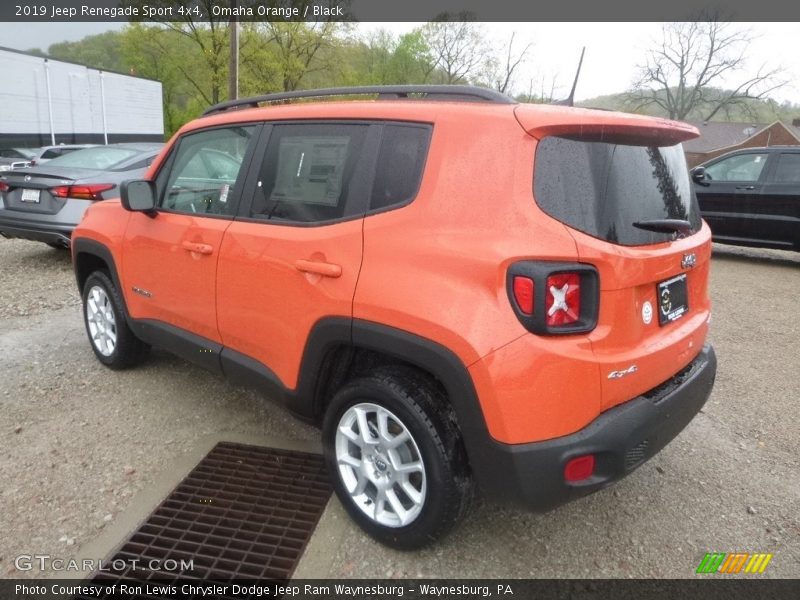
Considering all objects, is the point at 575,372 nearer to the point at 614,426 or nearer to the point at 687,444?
the point at 614,426

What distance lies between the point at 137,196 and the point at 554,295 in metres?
2.54

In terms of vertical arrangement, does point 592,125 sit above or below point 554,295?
above

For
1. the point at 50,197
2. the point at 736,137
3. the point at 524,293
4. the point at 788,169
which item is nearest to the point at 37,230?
the point at 50,197

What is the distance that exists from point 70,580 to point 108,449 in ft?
3.24

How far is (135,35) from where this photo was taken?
105 feet

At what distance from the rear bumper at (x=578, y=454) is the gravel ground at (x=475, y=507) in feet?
1.77

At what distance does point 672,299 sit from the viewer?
7.77 feet

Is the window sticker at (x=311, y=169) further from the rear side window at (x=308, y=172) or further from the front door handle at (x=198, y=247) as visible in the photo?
the front door handle at (x=198, y=247)

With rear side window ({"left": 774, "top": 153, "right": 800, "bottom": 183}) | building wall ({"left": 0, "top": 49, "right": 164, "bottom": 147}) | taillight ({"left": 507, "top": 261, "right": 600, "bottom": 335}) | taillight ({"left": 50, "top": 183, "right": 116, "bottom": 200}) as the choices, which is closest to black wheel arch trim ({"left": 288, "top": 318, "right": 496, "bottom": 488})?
taillight ({"left": 507, "top": 261, "right": 600, "bottom": 335})

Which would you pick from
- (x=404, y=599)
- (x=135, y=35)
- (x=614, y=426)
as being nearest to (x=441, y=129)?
(x=614, y=426)

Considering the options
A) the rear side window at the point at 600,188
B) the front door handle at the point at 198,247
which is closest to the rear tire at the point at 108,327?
the front door handle at the point at 198,247

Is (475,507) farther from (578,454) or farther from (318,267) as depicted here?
(318,267)

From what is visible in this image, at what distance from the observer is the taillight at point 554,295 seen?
1.91 m

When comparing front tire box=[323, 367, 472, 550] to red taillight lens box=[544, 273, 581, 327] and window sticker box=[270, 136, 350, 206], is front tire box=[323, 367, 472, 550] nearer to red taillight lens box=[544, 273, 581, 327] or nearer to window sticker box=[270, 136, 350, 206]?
red taillight lens box=[544, 273, 581, 327]
